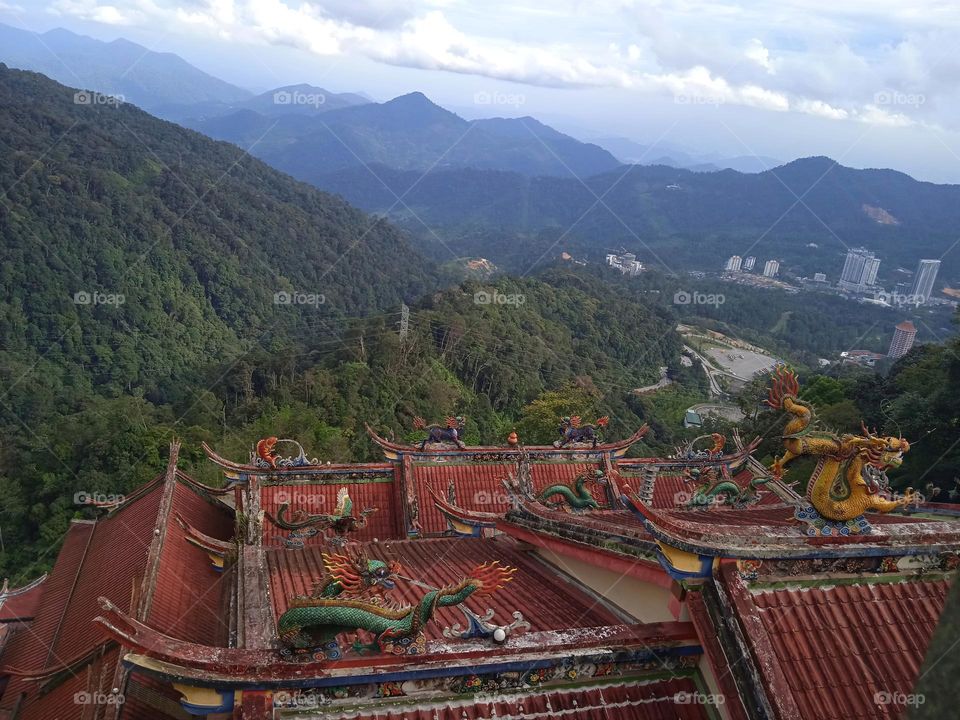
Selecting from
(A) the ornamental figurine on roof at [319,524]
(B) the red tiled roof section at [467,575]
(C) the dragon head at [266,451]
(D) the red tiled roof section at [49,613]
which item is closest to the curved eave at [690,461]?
(B) the red tiled roof section at [467,575]

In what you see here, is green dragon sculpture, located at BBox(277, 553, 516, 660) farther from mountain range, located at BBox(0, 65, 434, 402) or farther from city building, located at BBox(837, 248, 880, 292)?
city building, located at BBox(837, 248, 880, 292)

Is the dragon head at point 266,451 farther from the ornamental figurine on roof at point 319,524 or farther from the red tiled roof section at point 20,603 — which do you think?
the red tiled roof section at point 20,603

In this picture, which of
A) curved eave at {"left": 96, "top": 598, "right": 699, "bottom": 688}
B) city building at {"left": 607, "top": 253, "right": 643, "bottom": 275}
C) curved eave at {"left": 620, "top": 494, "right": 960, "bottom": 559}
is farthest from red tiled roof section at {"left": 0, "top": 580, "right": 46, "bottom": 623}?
city building at {"left": 607, "top": 253, "right": 643, "bottom": 275}

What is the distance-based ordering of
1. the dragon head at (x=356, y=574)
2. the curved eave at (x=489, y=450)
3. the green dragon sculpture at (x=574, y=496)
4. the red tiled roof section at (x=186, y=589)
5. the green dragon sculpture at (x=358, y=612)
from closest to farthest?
the green dragon sculpture at (x=358, y=612) → the dragon head at (x=356, y=574) → the red tiled roof section at (x=186, y=589) → the green dragon sculpture at (x=574, y=496) → the curved eave at (x=489, y=450)

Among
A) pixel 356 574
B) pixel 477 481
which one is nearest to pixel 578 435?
pixel 477 481

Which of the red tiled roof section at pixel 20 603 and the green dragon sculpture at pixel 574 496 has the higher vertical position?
the green dragon sculpture at pixel 574 496

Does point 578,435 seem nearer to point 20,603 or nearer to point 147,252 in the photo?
point 20,603
